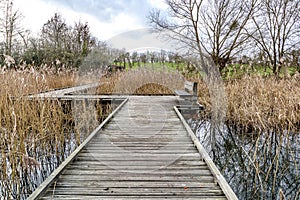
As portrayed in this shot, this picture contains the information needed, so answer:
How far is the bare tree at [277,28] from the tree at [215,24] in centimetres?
52

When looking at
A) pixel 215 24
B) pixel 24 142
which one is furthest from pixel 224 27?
pixel 24 142

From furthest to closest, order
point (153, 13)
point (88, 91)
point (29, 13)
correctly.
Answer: point (29, 13) → point (153, 13) → point (88, 91)

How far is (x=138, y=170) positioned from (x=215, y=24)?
7822mm

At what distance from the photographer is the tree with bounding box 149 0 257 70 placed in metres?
8.89

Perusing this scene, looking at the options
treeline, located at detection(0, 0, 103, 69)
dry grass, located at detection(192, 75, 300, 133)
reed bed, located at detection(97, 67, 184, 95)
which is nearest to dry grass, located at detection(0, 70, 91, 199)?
dry grass, located at detection(192, 75, 300, 133)

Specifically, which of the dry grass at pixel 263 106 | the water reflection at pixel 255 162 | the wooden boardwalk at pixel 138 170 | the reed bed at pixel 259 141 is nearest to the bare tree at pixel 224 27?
the reed bed at pixel 259 141

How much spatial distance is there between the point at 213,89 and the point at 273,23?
4859mm

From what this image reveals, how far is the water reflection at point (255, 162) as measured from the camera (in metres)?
2.50

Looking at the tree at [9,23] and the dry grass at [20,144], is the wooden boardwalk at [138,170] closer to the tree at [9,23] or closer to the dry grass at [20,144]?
the dry grass at [20,144]

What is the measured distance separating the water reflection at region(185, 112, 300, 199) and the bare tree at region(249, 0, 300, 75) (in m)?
5.68

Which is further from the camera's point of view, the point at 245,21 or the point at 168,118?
the point at 245,21

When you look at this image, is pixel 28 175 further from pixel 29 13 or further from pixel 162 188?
pixel 29 13

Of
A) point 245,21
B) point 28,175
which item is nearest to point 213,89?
point 245,21

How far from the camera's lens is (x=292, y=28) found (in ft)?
29.9
